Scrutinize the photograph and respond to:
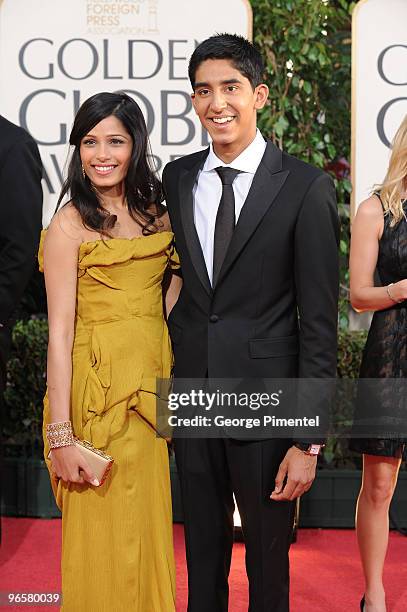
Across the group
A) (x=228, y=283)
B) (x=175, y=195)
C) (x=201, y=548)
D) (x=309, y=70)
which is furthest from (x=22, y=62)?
(x=201, y=548)

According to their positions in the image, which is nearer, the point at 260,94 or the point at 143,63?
the point at 260,94

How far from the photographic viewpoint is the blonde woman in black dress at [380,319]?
295 centimetres

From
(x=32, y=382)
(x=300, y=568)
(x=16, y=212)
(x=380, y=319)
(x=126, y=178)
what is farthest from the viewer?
(x=32, y=382)

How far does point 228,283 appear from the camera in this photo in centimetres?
228

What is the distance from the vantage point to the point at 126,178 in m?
2.49

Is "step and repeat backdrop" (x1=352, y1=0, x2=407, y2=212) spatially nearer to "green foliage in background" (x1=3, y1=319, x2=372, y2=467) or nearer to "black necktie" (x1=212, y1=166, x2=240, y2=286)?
"green foliage in background" (x1=3, y1=319, x2=372, y2=467)

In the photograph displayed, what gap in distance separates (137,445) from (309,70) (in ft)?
9.82

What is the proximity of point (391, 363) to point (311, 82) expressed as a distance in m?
2.34

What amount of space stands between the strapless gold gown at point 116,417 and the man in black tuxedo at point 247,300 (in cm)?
10

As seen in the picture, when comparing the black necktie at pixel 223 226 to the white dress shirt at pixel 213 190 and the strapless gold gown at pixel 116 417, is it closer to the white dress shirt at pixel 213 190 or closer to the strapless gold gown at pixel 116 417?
the white dress shirt at pixel 213 190

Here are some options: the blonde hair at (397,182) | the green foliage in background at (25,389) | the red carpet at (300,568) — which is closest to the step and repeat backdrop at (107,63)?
the green foliage in background at (25,389)

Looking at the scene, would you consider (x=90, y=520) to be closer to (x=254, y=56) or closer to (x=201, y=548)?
(x=201, y=548)

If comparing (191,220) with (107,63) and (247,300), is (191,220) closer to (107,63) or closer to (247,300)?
(247,300)

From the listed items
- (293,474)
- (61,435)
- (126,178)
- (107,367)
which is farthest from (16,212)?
(293,474)
